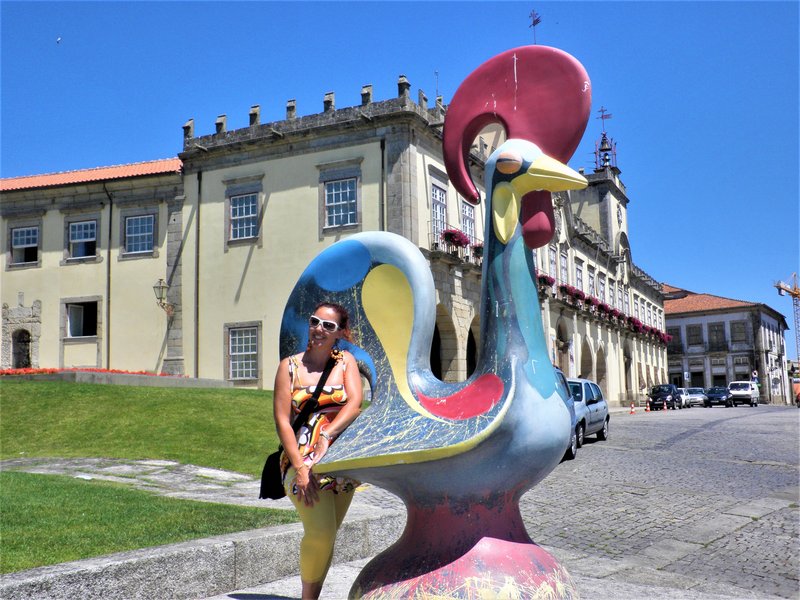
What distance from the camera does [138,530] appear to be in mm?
5742

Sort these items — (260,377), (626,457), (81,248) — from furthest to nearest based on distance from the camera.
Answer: (81,248) → (260,377) → (626,457)

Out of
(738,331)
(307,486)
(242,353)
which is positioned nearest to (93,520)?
(307,486)

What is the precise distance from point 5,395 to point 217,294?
9.09m

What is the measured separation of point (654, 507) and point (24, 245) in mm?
25254

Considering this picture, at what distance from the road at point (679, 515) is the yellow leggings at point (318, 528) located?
122 inches

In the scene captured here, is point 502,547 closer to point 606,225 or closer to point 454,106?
point 454,106

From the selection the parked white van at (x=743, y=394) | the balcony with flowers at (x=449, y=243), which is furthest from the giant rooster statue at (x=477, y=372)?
the parked white van at (x=743, y=394)

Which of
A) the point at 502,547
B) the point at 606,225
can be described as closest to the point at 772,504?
the point at 502,547

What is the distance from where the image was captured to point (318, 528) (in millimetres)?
3449

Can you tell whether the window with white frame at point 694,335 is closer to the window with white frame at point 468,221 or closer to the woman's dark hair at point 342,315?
the window with white frame at point 468,221

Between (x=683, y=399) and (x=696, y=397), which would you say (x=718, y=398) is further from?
(x=683, y=399)

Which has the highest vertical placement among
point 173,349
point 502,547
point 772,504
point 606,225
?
point 606,225

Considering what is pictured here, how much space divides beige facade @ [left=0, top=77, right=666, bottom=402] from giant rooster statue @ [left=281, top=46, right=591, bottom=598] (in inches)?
696

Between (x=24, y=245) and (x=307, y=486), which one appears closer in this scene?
(x=307, y=486)
